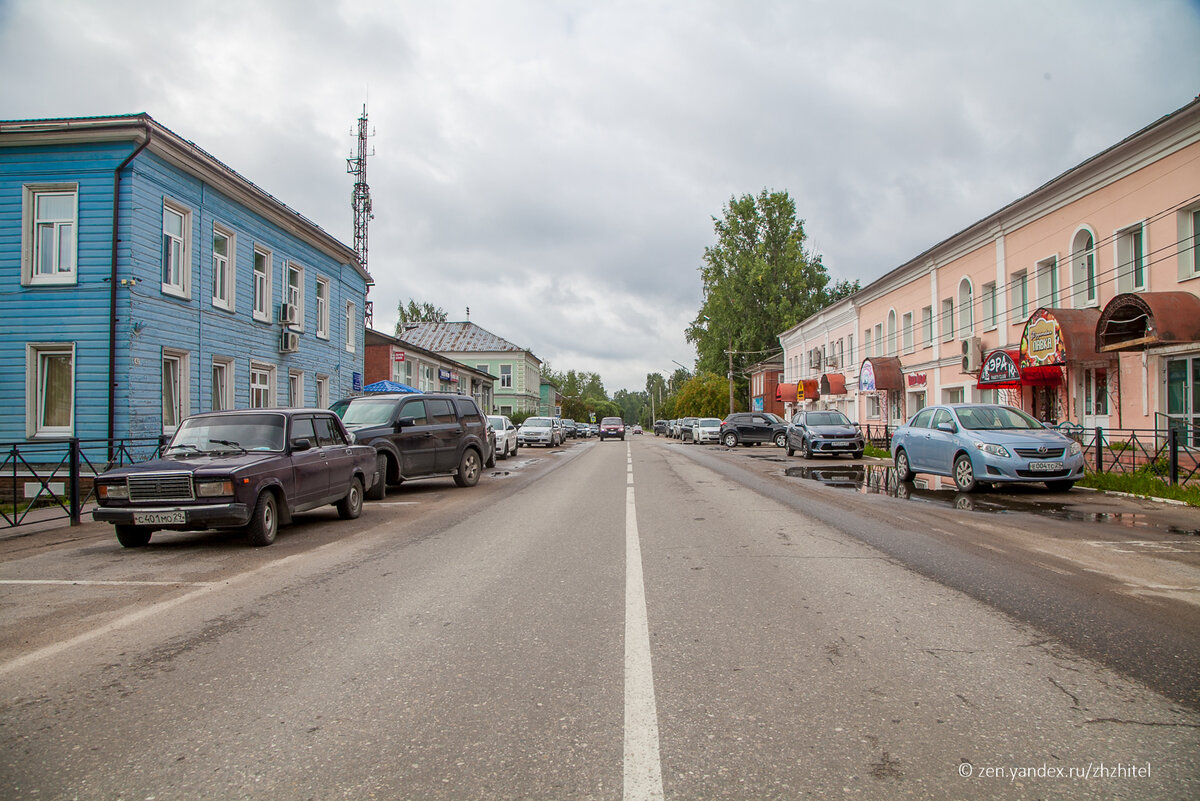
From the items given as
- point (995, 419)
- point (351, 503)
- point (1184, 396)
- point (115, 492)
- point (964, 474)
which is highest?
point (1184, 396)

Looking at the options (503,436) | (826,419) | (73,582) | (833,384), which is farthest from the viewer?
(833,384)

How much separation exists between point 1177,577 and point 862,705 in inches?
177

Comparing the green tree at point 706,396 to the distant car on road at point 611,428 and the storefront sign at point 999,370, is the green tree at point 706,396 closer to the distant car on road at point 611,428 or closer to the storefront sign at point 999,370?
the distant car on road at point 611,428

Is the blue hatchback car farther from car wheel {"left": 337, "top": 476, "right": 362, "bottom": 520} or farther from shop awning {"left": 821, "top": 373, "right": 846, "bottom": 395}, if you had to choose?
shop awning {"left": 821, "top": 373, "right": 846, "bottom": 395}

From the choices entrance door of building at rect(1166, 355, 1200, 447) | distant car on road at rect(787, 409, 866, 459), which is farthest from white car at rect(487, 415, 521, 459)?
entrance door of building at rect(1166, 355, 1200, 447)

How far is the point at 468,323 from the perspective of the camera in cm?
7862

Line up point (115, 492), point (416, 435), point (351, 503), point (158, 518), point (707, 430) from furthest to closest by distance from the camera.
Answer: point (707, 430) → point (416, 435) → point (351, 503) → point (115, 492) → point (158, 518)

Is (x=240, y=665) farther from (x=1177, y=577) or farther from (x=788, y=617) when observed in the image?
(x=1177, y=577)

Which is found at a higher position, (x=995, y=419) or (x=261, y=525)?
(x=995, y=419)

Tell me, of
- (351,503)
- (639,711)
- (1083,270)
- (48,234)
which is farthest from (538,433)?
(639,711)

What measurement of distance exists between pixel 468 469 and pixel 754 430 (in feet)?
78.9

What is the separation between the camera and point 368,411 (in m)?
14.1

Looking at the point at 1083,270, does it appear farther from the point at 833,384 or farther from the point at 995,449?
the point at 833,384

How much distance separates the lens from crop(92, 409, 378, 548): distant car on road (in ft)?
25.6
